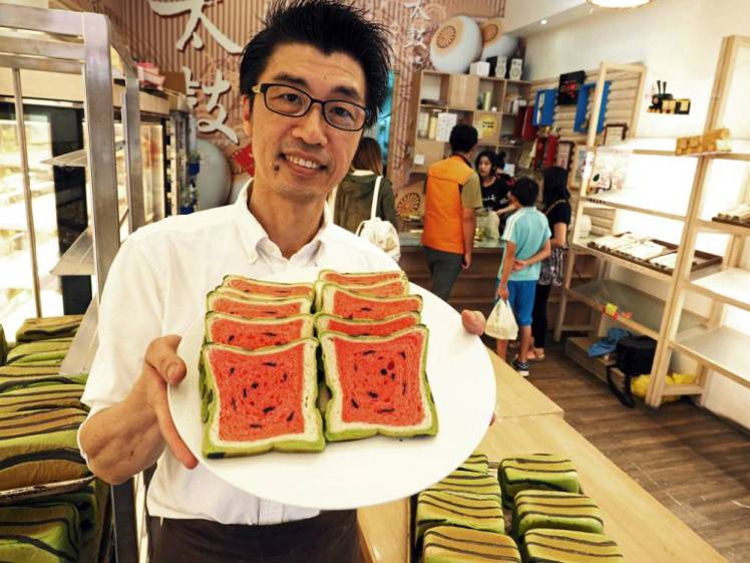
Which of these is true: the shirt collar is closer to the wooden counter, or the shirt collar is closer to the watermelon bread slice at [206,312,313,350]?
the watermelon bread slice at [206,312,313,350]

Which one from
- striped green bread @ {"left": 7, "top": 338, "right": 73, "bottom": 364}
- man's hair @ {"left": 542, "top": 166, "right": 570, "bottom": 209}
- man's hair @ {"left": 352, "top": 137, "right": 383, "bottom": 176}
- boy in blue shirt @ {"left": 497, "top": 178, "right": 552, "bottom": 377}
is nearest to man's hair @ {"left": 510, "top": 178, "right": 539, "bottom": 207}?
boy in blue shirt @ {"left": 497, "top": 178, "right": 552, "bottom": 377}

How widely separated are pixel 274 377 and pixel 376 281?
35cm

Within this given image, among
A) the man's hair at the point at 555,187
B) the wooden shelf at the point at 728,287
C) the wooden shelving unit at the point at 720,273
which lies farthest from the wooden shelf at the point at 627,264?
the man's hair at the point at 555,187

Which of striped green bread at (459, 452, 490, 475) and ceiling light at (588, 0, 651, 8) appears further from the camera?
ceiling light at (588, 0, 651, 8)

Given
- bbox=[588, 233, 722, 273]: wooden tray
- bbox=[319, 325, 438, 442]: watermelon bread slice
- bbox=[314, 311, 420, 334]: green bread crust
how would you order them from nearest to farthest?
bbox=[319, 325, 438, 442]: watermelon bread slice → bbox=[314, 311, 420, 334]: green bread crust → bbox=[588, 233, 722, 273]: wooden tray

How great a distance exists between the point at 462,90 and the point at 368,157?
152 inches

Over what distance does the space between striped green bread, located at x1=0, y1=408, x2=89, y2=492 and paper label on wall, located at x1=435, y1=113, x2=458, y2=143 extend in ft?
22.3

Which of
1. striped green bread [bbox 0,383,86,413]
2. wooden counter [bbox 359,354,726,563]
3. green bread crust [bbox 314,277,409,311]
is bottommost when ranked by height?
wooden counter [bbox 359,354,726,563]

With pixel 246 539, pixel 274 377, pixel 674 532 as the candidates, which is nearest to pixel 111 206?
pixel 274 377

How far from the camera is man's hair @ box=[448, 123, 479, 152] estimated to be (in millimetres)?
4367

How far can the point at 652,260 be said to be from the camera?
4434 mm

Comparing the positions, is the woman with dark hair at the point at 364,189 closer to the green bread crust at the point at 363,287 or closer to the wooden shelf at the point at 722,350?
the wooden shelf at the point at 722,350

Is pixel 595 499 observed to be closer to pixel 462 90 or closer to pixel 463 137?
pixel 463 137

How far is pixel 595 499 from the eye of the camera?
1.77 m
